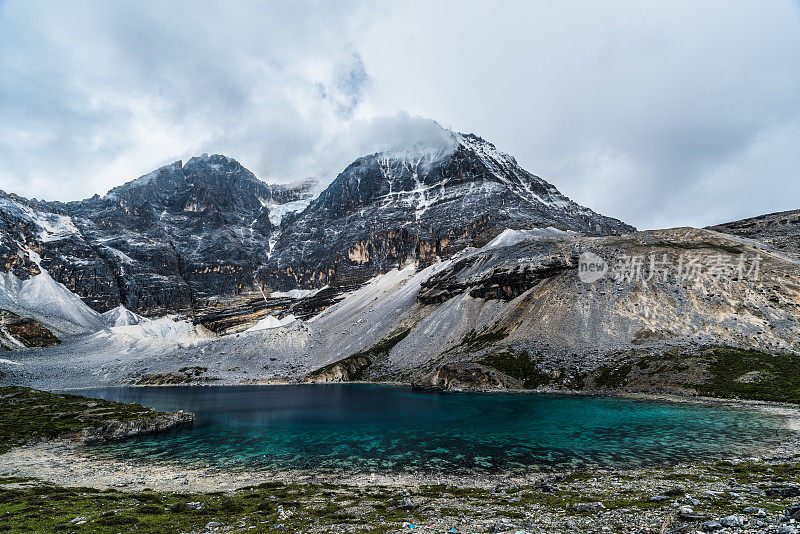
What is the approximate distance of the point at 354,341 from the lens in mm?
166375

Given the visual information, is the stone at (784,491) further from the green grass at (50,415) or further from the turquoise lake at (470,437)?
the green grass at (50,415)

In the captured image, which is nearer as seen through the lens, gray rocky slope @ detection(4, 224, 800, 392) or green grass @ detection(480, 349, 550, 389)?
gray rocky slope @ detection(4, 224, 800, 392)

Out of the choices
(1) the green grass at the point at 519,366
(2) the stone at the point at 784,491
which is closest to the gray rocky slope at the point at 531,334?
(1) the green grass at the point at 519,366

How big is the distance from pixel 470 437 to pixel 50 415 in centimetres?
6450

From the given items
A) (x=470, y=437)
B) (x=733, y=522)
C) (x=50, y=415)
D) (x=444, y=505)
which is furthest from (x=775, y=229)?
(x=50, y=415)

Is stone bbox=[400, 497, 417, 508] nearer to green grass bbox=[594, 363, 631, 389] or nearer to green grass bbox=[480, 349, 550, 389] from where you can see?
green grass bbox=[594, 363, 631, 389]

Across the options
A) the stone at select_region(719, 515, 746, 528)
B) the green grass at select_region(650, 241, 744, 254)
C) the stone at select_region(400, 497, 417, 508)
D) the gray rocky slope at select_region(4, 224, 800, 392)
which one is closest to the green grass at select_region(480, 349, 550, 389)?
the gray rocky slope at select_region(4, 224, 800, 392)

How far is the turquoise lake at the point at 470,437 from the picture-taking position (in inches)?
1347

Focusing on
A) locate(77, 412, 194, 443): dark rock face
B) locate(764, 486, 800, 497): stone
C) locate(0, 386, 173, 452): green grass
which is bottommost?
locate(77, 412, 194, 443): dark rock face

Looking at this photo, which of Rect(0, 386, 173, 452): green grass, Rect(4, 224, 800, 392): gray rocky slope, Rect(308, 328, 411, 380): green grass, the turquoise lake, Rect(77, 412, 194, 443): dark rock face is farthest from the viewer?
Rect(308, 328, 411, 380): green grass

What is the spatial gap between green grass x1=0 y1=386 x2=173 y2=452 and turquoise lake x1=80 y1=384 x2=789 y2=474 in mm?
8976

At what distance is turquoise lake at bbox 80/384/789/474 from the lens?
3422 centimetres

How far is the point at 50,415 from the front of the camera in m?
58.8

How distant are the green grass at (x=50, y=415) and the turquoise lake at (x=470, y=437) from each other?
29.4 feet
